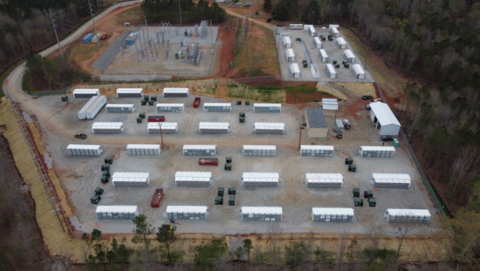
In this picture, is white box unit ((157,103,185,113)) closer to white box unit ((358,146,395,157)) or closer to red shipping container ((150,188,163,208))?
red shipping container ((150,188,163,208))

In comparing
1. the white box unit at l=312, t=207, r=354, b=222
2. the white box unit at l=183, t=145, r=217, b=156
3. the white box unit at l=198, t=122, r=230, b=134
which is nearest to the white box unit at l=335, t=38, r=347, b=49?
the white box unit at l=198, t=122, r=230, b=134

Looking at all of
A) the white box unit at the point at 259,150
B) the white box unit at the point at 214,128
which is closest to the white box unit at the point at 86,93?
the white box unit at the point at 214,128

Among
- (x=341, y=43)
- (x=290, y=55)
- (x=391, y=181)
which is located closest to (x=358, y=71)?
(x=290, y=55)

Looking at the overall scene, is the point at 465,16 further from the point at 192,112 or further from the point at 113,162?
the point at 113,162

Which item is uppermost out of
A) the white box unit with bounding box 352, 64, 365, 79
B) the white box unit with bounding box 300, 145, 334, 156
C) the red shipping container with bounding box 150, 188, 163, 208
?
the white box unit with bounding box 352, 64, 365, 79

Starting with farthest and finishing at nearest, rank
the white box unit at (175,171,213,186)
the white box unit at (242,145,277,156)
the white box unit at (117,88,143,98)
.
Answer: the white box unit at (117,88,143,98), the white box unit at (242,145,277,156), the white box unit at (175,171,213,186)
